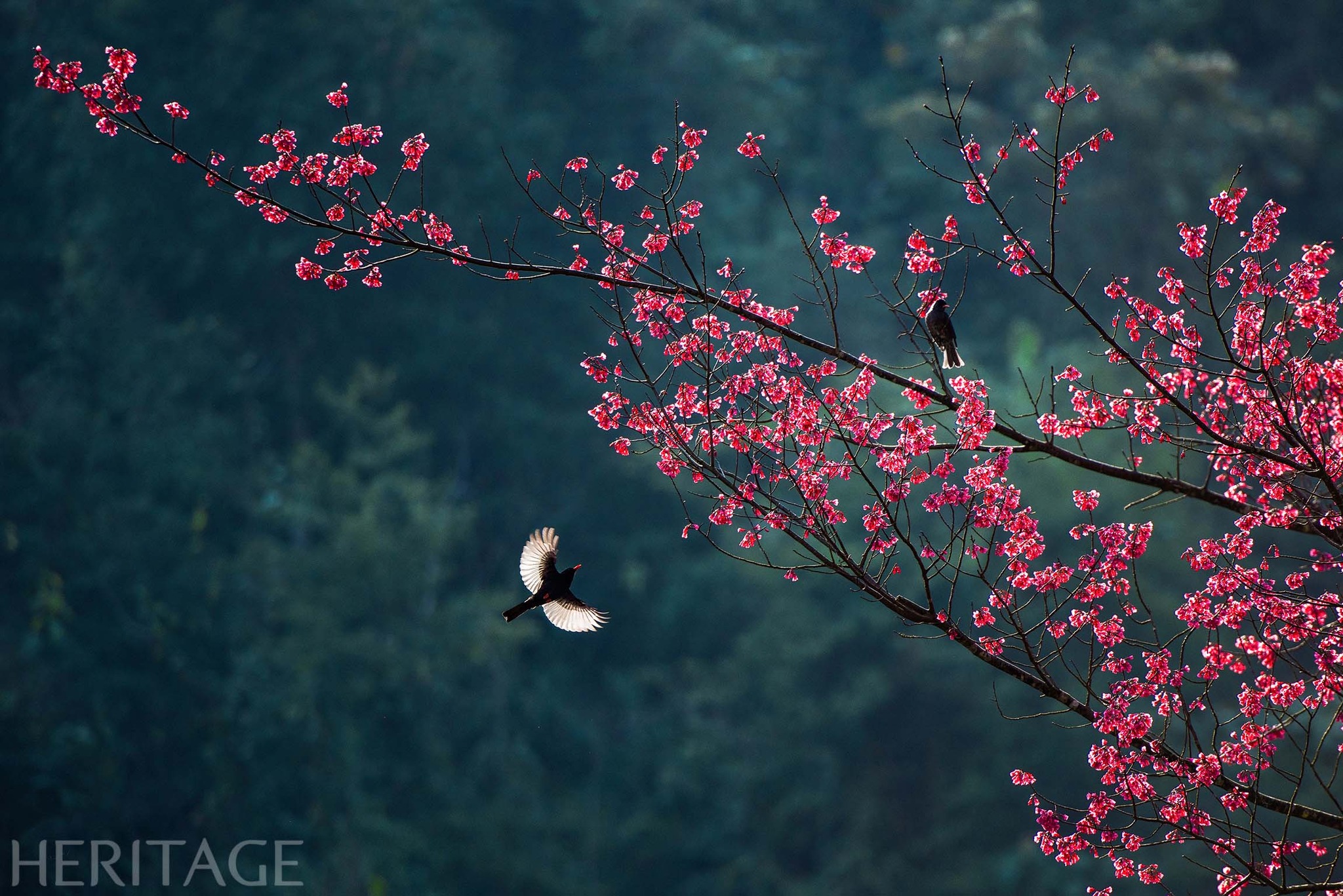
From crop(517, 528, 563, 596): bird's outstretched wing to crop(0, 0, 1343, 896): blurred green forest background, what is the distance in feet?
39.1

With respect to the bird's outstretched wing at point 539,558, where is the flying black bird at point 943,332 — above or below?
above

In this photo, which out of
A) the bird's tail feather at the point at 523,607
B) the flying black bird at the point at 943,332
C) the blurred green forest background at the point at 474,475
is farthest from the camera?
the blurred green forest background at the point at 474,475

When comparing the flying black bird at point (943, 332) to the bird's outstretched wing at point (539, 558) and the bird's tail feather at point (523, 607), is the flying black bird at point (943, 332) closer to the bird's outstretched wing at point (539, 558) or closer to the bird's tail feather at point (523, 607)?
the bird's outstretched wing at point (539, 558)

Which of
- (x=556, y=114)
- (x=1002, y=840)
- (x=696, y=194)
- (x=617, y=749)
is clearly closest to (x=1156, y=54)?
(x=696, y=194)

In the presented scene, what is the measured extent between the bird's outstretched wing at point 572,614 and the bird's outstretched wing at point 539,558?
110 millimetres

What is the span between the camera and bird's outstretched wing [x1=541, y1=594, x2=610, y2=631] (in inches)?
186

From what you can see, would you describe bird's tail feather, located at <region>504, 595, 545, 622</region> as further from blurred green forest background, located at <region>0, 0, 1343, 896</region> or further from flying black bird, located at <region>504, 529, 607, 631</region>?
blurred green forest background, located at <region>0, 0, 1343, 896</region>

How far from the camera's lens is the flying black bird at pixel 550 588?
4.71 meters

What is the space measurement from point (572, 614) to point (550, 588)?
0.75 feet

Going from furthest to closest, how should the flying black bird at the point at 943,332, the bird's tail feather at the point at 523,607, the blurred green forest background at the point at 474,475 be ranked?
the blurred green forest background at the point at 474,475 < the bird's tail feather at the point at 523,607 < the flying black bird at the point at 943,332

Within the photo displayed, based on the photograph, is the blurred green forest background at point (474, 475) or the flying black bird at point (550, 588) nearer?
the flying black bird at point (550, 588)

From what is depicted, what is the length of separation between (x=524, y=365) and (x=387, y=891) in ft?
31.8

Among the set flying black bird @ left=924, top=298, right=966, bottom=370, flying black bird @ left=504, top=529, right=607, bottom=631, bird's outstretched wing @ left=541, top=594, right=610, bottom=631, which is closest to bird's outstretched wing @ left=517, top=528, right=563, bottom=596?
flying black bird @ left=504, top=529, right=607, bottom=631

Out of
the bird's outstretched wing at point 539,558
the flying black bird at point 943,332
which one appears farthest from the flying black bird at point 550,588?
the flying black bird at point 943,332
